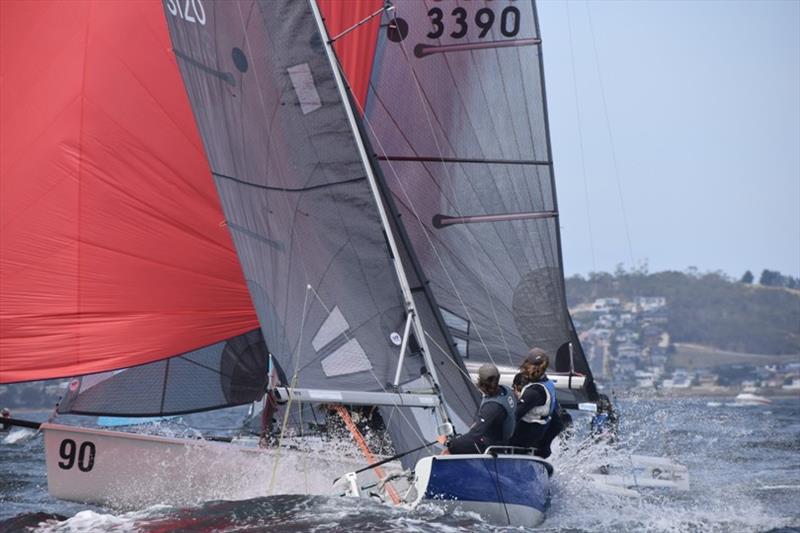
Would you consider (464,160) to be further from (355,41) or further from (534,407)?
(534,407)

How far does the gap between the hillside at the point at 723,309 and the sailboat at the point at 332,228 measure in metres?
76.7

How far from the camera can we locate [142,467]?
9469mm

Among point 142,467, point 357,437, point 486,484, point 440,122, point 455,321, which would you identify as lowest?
point 486,484

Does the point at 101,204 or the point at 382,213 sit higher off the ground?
the point at 101,204

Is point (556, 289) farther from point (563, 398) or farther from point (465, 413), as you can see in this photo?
point (465, 413)

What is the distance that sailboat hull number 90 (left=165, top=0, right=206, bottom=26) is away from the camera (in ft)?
29.3

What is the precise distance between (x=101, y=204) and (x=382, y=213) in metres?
2.54

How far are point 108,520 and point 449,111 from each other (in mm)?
6003

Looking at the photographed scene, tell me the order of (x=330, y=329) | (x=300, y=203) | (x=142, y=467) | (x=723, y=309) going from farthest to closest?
(x=723, y=309) < (x=142, y=467) < (x=300, y=203) < (x=330, y=329)

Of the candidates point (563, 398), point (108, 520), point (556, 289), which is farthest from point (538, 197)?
point (108, 520)

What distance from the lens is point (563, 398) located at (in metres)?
13.0

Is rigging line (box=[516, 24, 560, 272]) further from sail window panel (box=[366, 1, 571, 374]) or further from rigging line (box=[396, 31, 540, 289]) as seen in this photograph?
rigging line (box=[396, 31, 540, 289])

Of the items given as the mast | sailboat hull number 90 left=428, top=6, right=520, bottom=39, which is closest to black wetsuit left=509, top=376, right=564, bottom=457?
the mast

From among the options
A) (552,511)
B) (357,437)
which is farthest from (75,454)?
(552,511)
